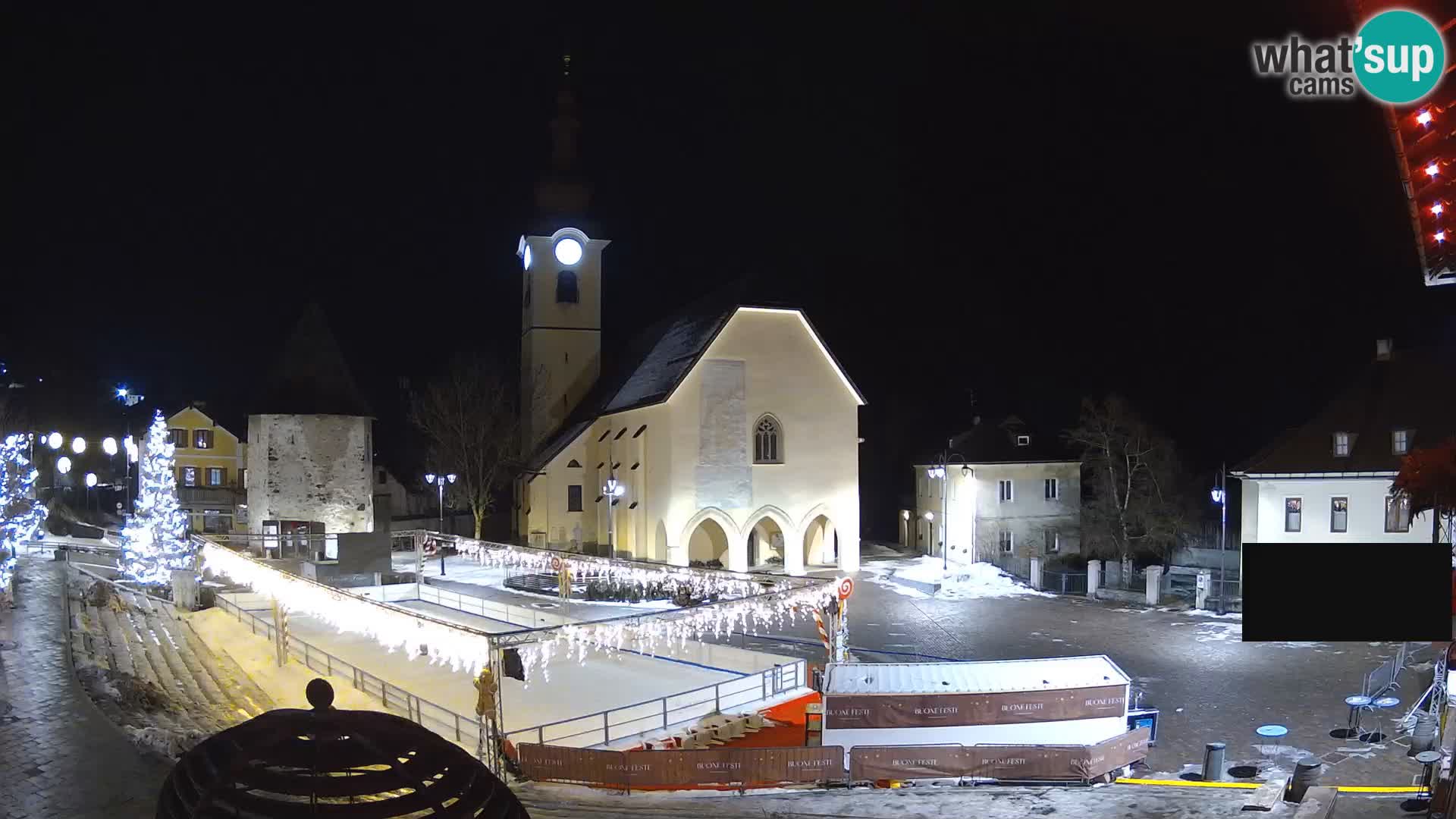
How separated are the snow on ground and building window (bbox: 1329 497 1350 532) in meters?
8.80

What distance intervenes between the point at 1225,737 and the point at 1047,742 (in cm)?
362

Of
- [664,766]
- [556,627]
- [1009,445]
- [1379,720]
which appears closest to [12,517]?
[556,627]

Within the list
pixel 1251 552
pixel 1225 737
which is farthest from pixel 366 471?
pixel 1251 552

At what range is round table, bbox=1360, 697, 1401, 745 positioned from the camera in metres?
14.6

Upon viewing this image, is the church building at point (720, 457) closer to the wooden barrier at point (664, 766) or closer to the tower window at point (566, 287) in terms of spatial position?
the tower window at point (566, 287)

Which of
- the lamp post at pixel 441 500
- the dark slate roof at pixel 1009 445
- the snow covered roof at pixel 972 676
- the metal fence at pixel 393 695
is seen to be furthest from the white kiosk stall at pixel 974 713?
the dark slate roof at pixel 1009 445

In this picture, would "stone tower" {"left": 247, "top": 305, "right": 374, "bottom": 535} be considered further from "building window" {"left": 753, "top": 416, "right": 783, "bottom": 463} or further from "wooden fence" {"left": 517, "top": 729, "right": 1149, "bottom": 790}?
"wooden fence" {"left": 517, "top": 729, "right": 1149, "bottom": 790}

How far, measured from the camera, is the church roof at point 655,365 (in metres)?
34.6

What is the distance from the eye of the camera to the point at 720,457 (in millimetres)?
34375

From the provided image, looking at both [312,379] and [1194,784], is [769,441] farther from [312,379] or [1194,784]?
[1194,784]

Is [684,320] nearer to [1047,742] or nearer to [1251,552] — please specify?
[1047,742]

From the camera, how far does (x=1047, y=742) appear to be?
45.0 feet

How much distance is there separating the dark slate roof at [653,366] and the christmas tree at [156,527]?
1520 cm

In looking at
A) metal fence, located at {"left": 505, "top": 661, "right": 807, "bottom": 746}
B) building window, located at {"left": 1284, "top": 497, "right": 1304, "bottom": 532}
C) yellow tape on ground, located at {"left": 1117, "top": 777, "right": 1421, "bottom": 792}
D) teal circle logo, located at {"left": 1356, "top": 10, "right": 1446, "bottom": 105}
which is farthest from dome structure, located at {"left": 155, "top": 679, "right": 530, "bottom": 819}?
building window, located at {"left": 1284, "top": 497, "right": 1304, "bottom": 532}
